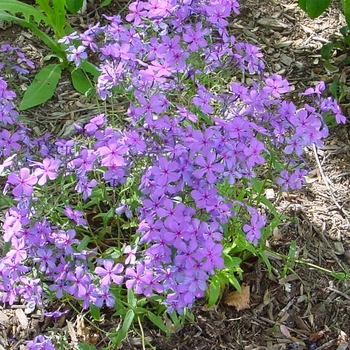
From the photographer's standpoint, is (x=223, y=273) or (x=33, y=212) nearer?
(x=33, y=212)

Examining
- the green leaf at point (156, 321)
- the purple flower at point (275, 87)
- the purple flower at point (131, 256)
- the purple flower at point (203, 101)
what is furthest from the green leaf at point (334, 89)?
the purple flower at point (131, 256)

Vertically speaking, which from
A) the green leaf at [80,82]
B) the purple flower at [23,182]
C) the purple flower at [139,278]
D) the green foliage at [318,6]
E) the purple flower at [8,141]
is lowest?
the green leaf at [80,82]

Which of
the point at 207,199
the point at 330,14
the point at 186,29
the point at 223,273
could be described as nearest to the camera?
the point at 207,199

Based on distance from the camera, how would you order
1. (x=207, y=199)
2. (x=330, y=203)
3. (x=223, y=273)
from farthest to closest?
(x=330, y=203) → (x=223, y=273) → (x=207, y=199)

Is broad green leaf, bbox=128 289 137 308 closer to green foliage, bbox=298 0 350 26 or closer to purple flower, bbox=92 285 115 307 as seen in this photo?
purple flower, bbox=92 285 115 307

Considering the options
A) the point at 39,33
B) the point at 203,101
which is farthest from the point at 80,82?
the point at 203,101

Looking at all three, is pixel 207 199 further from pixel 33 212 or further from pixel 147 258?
pixel 33 212

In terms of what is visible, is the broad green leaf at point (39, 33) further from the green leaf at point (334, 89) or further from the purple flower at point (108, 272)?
the purple flower at point (108, 272)

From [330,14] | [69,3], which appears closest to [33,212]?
[69,3]
